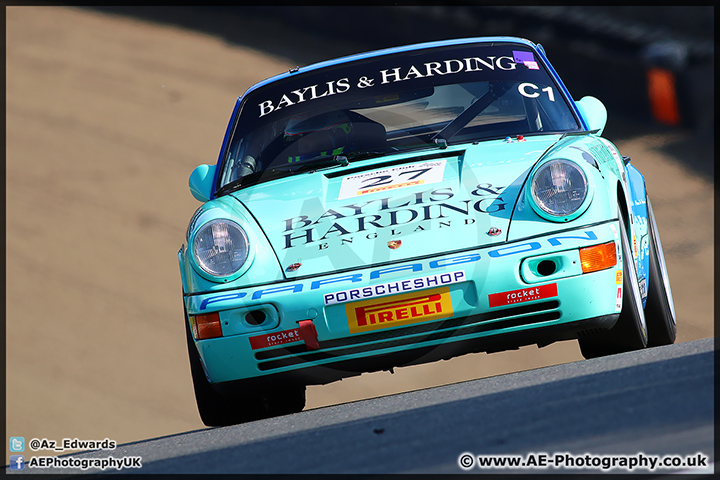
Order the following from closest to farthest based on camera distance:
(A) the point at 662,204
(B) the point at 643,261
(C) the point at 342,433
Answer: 1. (C) the point at 342,433
2. (B) the point at 643,261
3. (A) the point at 662,204

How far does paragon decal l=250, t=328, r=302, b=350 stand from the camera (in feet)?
12.2

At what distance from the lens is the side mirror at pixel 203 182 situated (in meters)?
4.82

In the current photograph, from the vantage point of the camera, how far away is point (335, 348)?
12.2 ft

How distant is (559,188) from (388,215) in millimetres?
631

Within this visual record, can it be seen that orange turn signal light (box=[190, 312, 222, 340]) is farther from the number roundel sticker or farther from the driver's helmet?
the driver's helmet

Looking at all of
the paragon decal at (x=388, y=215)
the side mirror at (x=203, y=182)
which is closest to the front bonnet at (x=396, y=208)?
the paragon decal at (x=388, y=215)

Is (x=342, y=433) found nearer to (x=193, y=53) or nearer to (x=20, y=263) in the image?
(x=20, y=263)

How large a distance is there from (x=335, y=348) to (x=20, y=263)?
707 centimetres

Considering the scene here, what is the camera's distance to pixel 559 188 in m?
3.74

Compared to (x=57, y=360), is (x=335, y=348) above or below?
below

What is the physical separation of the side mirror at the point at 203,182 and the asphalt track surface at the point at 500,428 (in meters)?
1.46

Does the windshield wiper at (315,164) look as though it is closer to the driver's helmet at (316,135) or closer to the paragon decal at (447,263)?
the driver's helmet at (316,135)

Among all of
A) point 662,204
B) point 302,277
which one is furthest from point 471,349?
point 662,204

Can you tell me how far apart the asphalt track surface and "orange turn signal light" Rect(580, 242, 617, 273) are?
12.9 inches
